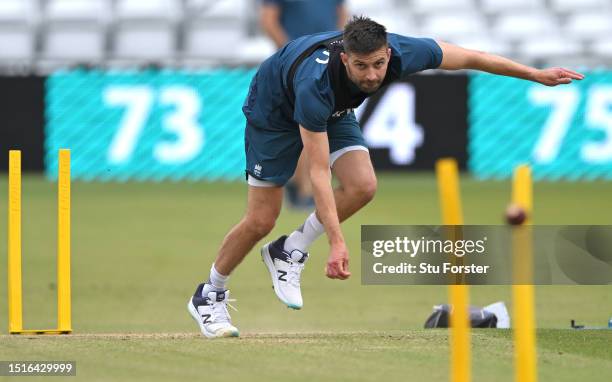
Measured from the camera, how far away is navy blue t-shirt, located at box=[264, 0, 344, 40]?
1240cm

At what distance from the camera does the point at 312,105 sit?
246 inches

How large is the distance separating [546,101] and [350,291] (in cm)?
672

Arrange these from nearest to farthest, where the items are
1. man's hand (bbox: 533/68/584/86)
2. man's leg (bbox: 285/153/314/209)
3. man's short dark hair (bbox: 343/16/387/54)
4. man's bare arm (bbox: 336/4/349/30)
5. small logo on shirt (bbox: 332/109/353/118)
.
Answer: man's short dark hair (bbox: 343/16/387/54), small logo on shirt (bbox: 332/109/353/118), man's hand (bbox: 533/68/584/86), man's bare arm (bbox: 336/4/349/30), man's leg (bbox: 285/153/314/209)

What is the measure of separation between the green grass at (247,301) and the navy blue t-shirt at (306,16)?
5.98 ft

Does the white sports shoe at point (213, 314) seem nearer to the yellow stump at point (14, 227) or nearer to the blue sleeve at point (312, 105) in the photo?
the yellow stump at point (14, 227)

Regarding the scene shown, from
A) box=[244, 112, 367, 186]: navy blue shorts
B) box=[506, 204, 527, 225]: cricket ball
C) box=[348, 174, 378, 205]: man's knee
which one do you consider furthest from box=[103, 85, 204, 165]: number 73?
box=[506, 204, 527, 225]: cricket ball

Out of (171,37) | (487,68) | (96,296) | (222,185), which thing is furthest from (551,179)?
(487,68)

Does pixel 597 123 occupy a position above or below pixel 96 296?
above

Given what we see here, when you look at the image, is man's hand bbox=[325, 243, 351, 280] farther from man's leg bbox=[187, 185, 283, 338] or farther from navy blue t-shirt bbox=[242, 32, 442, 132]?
man's leg bbox=[187, 185, 283, 338]

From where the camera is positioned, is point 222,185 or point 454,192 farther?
point 222,185

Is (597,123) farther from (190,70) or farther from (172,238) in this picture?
(172,238)

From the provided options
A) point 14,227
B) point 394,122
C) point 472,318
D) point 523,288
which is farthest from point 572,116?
point 523,288

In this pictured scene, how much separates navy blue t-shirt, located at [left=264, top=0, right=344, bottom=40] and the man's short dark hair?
621cm

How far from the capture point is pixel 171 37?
59.0 ft
